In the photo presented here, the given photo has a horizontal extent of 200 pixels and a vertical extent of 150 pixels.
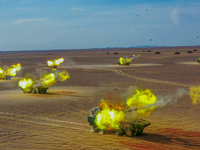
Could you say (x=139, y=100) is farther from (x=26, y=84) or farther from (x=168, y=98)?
(x=26, y=84)

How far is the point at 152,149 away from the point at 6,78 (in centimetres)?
3165

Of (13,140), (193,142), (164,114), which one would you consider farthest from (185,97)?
Result: (13,140)

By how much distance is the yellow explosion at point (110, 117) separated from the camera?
14.1 m

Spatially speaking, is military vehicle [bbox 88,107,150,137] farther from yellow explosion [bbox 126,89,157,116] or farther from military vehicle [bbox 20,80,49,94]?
military vehicle [bbox 20,80,49,94]

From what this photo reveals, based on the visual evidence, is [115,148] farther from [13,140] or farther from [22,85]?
[22,85]

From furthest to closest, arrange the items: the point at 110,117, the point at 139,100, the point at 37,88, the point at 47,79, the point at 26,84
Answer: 1. the point at 47,79
2. the point at 37,88
3. the point at 26,84
4. the point at 139,100
5. the point at 110,117

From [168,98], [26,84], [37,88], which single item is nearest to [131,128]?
[168,98]

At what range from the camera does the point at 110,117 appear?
46.3 ft

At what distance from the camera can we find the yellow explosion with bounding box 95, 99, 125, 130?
14078 mm

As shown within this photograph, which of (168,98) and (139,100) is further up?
(168,98)

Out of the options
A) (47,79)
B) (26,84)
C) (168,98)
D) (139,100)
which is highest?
(47,79)

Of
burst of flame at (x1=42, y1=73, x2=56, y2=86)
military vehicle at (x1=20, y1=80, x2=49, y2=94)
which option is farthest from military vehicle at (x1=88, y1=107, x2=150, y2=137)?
burst of flame at (x1=42, y1=73, x2=56, y2=86)

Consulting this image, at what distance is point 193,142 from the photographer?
12.7 meters

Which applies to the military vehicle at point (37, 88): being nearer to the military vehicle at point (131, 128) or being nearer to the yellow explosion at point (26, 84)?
the yellow explosion at point (26, 84)
